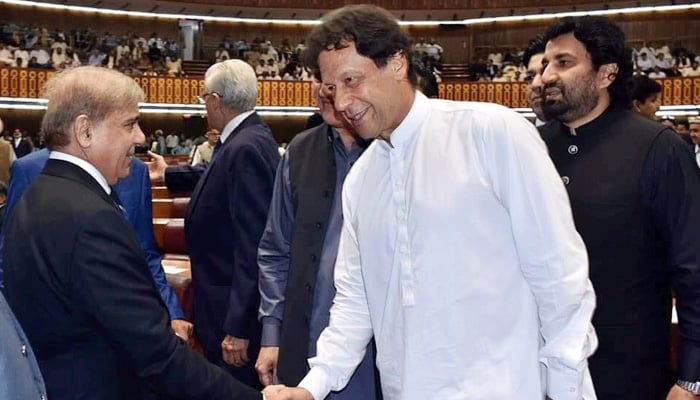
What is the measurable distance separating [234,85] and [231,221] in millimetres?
654

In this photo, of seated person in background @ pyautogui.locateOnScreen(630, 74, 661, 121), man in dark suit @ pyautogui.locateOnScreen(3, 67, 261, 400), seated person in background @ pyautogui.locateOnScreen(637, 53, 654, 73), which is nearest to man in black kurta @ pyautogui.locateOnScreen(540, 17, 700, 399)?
man in dark suit @ pyautogui.locateOnScreen(3, 67, 261, 400)

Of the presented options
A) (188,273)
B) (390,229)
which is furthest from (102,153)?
(188,273)

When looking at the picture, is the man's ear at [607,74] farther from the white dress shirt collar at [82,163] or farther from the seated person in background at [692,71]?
the seated person in background at [692,71]

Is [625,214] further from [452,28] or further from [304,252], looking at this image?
[452,28]

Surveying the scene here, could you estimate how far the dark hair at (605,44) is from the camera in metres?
2.79

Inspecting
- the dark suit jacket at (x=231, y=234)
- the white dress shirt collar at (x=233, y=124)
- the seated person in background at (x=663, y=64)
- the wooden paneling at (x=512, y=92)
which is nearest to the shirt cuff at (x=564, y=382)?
the dark suit jacket at (x=231, y=234)

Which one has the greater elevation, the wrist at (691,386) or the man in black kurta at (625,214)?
the man in black kurta at (625,214)

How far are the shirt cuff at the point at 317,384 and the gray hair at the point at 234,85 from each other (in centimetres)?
176

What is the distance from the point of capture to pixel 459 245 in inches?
80.8

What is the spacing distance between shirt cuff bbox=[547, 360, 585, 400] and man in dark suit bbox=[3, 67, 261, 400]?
924mm

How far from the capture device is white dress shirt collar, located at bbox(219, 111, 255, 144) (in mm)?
3861

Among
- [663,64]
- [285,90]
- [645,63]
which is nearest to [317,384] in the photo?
[645,63]

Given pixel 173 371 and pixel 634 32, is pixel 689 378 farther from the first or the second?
pixel 634 32

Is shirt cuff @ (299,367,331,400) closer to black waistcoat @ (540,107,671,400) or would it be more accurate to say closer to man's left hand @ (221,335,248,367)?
black waistcoat @ (540,107,671,400)
